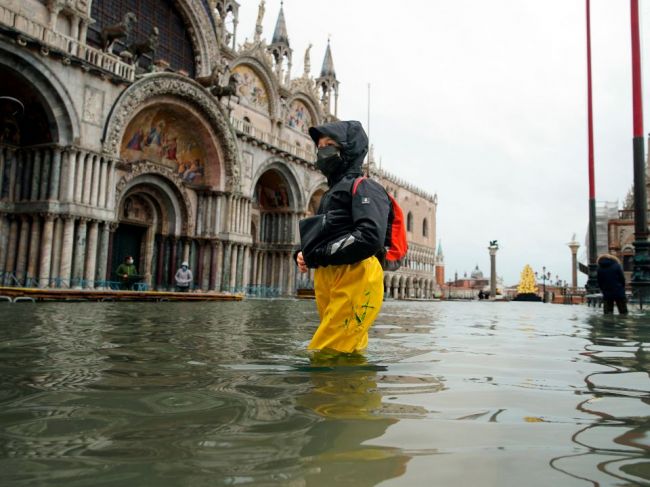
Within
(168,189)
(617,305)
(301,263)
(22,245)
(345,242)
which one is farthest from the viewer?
(168,189)

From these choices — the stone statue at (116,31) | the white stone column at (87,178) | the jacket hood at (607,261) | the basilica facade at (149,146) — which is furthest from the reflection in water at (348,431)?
the stone statue at (116,31)

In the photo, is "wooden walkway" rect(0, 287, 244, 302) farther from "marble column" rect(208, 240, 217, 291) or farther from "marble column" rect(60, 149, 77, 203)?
"marble column" rect(208, 240, 217, 291)

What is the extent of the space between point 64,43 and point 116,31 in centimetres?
269

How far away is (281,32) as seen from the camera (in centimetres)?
2814

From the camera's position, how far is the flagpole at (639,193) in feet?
34.2

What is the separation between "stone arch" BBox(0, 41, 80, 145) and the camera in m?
13.1

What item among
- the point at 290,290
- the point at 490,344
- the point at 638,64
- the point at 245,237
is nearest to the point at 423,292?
the point at 290,290

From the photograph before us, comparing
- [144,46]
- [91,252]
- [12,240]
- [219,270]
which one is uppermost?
[144,46]

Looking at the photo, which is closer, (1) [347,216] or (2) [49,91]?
(1) [347,216]

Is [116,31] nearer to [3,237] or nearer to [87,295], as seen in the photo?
[3,237]

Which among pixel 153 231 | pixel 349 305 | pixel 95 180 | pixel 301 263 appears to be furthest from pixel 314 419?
pixel 153 231

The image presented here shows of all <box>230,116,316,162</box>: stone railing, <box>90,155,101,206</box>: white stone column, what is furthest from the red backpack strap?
<box>230,116,316,162</box>: stone railing

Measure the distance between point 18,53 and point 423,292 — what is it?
37579mm

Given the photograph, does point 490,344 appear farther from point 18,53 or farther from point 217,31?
point 217,31
